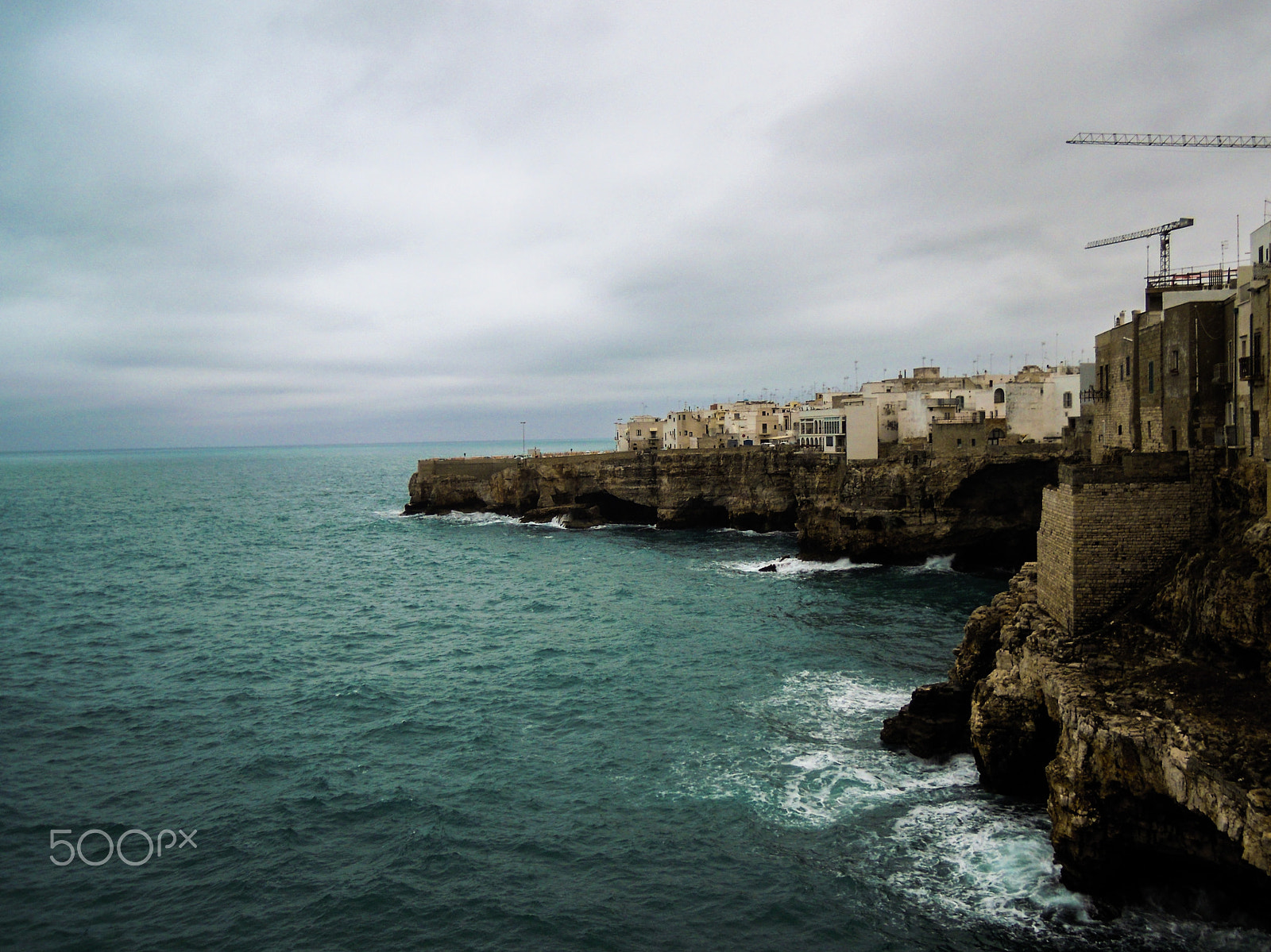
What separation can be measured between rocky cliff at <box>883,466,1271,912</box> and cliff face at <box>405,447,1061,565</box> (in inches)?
1255

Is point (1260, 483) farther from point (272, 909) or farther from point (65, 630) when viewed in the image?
point (65, 630)

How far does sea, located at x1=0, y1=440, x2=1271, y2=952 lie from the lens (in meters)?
16.5

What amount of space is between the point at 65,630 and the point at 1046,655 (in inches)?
1709

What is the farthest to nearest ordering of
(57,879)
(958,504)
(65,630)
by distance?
(958,504)
(65,630)
(57,879)

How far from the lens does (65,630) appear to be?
3981 cm

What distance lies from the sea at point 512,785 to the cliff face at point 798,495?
754cm

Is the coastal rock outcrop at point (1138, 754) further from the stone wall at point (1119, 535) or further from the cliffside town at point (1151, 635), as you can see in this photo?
the stone wall at point (1119, 535)

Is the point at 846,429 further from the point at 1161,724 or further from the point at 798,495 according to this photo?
the point at 1161,724

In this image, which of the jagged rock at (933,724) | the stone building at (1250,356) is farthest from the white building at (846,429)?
the jagged rock at (933,724)

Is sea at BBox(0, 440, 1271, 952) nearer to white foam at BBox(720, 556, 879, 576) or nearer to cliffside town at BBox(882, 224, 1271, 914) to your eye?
cliffside town at BBox(882, 224, 1271, 914)

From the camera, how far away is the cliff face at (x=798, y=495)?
52156 mm

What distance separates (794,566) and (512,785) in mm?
35437

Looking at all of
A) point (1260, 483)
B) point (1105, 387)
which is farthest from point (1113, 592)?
point (1105, 387)

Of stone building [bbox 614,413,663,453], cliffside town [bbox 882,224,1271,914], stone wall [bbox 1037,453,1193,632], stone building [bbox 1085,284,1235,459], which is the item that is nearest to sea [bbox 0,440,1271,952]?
cliffside town [bbox 882,224,1271,914]
